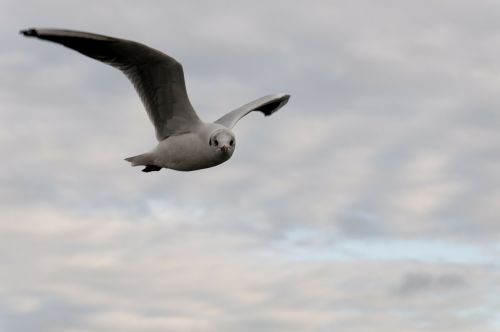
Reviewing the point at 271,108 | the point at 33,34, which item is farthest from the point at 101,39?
the point at 271,108

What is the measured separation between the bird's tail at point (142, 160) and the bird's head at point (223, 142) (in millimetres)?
2858

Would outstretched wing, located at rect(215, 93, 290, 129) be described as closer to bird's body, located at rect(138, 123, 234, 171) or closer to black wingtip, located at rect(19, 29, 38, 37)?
bird's body, located at rect(138, 123, 234, 171)

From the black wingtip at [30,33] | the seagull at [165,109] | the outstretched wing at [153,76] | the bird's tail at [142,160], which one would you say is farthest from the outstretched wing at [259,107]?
the black wingtip at [30,33]

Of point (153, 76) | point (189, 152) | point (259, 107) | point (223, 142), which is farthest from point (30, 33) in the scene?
point (259, 107)

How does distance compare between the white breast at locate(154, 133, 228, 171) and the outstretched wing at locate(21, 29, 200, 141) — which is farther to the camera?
the white breast at locate(154, 133, 228, 171)

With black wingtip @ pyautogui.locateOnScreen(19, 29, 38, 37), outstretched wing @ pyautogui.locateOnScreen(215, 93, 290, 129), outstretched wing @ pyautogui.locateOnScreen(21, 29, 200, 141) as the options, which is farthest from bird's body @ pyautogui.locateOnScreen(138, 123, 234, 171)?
black wingtip @ pyautogui.locateOnScreen(19, 29, 38, 37)

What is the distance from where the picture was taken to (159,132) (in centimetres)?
2641

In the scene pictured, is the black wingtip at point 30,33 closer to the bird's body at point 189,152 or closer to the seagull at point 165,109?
the seagull at point 165,109

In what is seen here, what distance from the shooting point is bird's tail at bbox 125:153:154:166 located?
26.6 metres

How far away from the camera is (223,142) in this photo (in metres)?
23.9

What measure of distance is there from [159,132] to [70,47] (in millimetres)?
4456

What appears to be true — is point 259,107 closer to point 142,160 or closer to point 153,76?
point 142,160

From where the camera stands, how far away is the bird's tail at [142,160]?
87.4 feet

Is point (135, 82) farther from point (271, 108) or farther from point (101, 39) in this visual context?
point (271, 108)
